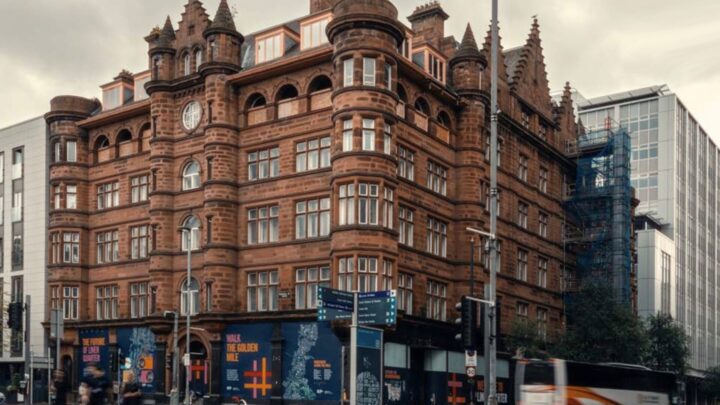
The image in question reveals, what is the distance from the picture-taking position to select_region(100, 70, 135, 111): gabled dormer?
62.0 meters

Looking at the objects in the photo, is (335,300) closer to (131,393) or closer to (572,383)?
(572,383)

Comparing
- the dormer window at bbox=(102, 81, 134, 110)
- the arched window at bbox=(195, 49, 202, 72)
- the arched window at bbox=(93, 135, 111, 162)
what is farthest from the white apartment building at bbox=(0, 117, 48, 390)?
the arched window at bbox=(195, 49, 202, 72)

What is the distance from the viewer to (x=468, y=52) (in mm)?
54562

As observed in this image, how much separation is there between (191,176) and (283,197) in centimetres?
695

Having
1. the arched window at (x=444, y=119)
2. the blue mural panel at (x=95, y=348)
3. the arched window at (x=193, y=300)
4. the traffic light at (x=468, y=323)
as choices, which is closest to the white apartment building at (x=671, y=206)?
the arched window at (x=444, y=119)

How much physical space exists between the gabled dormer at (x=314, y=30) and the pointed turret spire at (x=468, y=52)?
29.3 feet

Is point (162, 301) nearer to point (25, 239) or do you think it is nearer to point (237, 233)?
point (237, 233)

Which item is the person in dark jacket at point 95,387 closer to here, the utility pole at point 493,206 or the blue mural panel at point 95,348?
the utility pole at point 493,206

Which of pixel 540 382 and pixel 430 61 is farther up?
pixel 430 61

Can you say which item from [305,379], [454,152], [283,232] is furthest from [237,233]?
[454,152]

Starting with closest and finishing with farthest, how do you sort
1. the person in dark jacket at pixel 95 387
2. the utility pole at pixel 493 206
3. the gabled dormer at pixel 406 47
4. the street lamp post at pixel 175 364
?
the person in dark jacket at pixel 95 387 < the utility pole at pixel 493 206 < the street lamp post at pixel 175 364 < the gabled dormer at pixel 406 47

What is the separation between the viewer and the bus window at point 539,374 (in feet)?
101

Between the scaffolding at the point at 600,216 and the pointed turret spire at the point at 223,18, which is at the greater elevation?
the pointed turret spire at the point at 223,18

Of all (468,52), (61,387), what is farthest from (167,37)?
(61,387)
